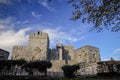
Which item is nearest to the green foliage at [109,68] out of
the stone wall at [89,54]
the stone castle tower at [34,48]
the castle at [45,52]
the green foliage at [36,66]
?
the green foliage at [36,66]

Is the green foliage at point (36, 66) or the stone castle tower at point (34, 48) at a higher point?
the stone castle tower at point (34, 48)

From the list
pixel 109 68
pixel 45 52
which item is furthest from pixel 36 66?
pixel 45 52

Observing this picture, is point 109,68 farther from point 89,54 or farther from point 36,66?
point 89,54

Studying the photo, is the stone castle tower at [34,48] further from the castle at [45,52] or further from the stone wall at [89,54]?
the stone wall at [89,54]

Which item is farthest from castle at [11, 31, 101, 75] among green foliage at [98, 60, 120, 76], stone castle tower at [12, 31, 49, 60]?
green foliage at [98, 60, 120, 76]

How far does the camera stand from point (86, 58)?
45.2 metres

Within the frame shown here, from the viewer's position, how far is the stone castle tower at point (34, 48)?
48.0m

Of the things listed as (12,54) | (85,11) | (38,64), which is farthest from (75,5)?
(12,54)

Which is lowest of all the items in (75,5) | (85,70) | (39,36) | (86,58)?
(85,70)

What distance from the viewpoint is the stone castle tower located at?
48016mm

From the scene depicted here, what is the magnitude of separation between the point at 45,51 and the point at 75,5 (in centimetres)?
3633

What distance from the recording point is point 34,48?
48.9m

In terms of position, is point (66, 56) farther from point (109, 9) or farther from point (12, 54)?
point (109, 9)

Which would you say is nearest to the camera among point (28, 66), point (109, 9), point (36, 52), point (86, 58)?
point (109, 9)
